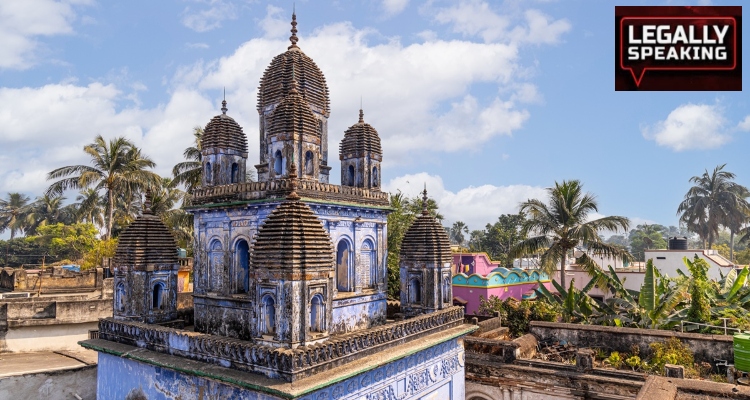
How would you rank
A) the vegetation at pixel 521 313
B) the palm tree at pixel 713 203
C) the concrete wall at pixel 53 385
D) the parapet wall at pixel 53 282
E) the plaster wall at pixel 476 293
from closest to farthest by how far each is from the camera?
the concrete wall at pixel 53 385, the vegetation at pixel 521 313, the parapet wall at pixel 53 282, the plaster wall at pixel 476 293, the palm tree at pixel 713 203

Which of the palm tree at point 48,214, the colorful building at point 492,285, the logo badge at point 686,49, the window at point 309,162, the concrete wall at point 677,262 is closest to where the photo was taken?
the logo badge at point 686,49

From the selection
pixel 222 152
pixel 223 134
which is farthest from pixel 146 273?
pixel 223 134

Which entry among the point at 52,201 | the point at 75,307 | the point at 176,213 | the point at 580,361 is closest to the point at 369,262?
the point at 580,361

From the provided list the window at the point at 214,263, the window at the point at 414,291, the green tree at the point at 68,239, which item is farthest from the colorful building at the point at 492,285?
the green tree at the point at 68,239

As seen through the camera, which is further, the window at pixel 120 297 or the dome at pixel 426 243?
the dome at pixel 426 243

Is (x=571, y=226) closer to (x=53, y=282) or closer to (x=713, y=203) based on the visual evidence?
(x=53, y=282)

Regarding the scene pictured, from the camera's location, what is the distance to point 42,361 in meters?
17.1

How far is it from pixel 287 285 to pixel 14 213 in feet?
245

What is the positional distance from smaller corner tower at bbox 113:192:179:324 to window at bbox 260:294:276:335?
15.4ft

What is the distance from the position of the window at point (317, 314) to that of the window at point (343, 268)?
2.69 m

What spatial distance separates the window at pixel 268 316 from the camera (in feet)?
33.3

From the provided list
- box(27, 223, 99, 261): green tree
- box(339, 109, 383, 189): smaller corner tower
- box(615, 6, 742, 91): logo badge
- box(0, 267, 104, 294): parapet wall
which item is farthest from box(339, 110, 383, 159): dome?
box(27, 223, 99, 261): green tree

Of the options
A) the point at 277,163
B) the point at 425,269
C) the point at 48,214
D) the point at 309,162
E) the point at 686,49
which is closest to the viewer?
the point at 686,49

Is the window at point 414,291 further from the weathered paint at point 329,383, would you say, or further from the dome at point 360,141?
the dome at point 360,141
